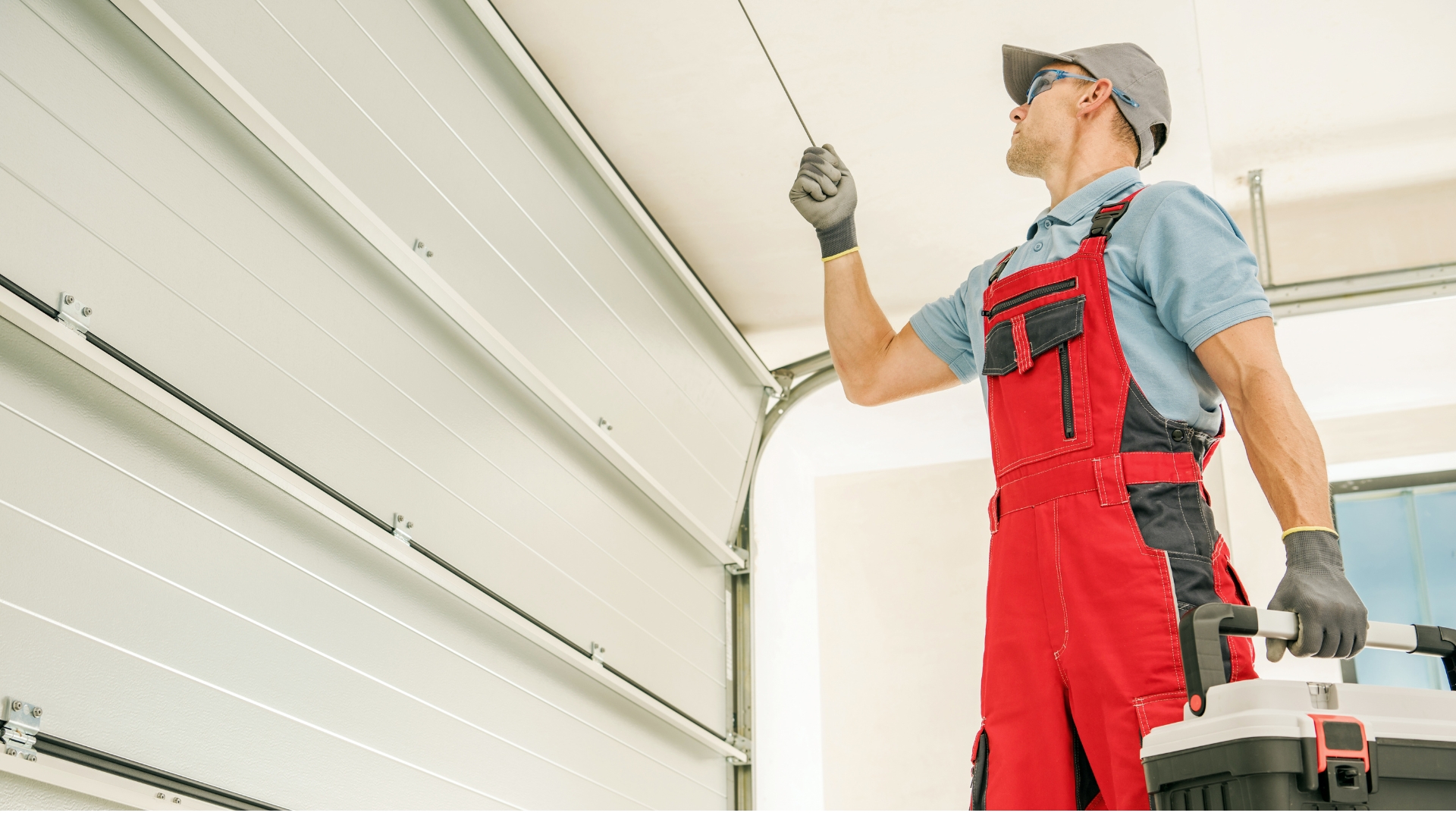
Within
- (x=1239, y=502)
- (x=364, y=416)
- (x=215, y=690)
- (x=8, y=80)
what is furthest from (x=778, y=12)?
(x=1239, y=502)

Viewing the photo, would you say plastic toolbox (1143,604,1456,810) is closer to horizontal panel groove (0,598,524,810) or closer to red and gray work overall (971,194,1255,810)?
red and gray work overall (971,194,1255,810)

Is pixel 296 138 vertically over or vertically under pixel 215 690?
over

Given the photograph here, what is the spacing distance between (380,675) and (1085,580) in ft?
5.80

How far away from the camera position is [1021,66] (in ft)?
10.3

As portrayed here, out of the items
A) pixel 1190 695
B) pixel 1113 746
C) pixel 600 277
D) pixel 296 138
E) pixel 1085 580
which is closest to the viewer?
pixel 1190 695

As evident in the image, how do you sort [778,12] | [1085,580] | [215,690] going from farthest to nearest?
[778,12] → [215,690] → [1085,580]

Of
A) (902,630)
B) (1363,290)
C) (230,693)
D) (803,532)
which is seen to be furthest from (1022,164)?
(902,630)

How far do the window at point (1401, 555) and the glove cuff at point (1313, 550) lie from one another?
5321mm

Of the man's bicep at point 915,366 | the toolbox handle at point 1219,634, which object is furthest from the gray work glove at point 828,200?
the toolbox handle at point 1219,634

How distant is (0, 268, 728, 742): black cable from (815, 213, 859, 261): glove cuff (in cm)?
136

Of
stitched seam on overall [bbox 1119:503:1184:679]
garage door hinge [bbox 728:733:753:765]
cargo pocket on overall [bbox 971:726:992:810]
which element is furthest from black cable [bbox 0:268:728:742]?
stitched seam on overall [bbox 1119:503:1184:679]

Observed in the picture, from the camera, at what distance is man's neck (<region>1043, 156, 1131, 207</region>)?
9.35 feet

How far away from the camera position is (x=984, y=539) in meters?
7.27

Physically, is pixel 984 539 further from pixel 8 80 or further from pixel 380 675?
pixel 8 80
